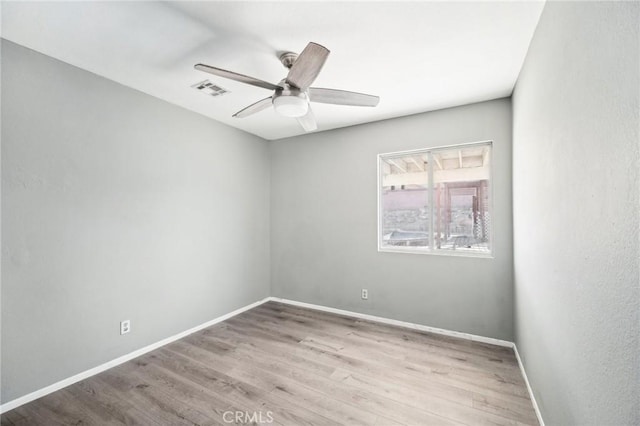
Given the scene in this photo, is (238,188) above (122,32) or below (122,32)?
below

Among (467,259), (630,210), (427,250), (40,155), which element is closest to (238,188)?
(40,155)

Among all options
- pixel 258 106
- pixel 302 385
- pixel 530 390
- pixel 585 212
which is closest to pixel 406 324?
pixel 530 390

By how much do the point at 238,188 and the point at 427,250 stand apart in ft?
8.86

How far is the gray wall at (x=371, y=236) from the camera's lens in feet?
9.41

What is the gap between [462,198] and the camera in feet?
10.3

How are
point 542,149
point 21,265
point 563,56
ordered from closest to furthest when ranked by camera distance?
point 563,56 < point 542,149 < point 21,265

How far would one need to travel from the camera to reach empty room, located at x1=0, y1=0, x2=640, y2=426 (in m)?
1.13

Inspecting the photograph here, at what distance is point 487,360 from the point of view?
2523 mm

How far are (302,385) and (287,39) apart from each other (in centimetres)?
266

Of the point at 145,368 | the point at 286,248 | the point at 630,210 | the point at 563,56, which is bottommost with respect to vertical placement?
the point at 145,368

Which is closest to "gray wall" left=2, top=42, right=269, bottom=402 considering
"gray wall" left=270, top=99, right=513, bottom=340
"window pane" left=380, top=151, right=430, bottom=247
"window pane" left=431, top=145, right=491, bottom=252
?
"gray wall" left=270, top=99, right=513, bottom=340

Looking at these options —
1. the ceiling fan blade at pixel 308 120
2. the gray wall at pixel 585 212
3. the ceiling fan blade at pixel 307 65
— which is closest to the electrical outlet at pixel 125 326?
the ceiling fan blade at pixel 308 120

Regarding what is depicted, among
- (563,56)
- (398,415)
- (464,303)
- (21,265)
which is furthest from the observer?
(464,303)

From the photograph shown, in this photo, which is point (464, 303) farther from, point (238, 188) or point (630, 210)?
point (238, 188)
